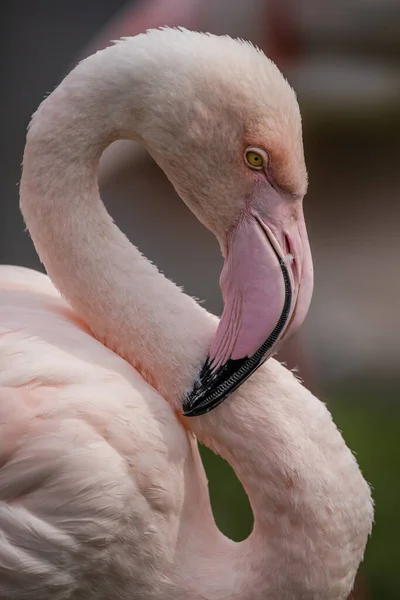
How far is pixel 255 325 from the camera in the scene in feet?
4.57

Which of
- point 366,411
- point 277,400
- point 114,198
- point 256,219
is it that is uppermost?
point 256,219

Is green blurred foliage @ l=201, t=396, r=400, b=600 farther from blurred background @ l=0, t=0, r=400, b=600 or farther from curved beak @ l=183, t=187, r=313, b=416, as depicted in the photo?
curved beak @ l=183, t=187, r=313, b=416

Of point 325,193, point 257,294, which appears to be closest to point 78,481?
point 257,294

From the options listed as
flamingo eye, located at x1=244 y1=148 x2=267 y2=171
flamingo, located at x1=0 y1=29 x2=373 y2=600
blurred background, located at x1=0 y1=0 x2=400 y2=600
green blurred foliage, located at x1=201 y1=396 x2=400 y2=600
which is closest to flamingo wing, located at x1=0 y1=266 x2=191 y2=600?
flamingo, located at x1=0 y1=29 x2=373 y2=600

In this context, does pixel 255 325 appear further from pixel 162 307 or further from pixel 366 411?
pixel 366 411

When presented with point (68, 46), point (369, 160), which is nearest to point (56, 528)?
point (68, 46)

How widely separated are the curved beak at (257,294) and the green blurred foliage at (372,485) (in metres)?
1.32

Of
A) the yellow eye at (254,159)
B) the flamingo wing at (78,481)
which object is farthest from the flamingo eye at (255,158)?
the flamingo wing at (78,481)

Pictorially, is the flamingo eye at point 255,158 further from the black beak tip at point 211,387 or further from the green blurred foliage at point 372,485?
the green blurred foliage at point 372,485

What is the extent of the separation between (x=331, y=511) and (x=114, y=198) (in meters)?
3.33

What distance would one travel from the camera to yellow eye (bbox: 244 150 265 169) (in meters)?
1.42

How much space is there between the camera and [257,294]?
4.60 ft

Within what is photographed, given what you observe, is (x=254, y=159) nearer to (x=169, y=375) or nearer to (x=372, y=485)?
(x=169, y=375)

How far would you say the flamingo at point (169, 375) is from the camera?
1.33 meters
